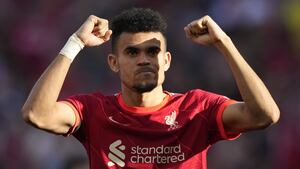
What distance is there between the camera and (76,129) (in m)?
5.77

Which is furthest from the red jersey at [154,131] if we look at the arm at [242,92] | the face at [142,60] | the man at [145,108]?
the face at [142,60]

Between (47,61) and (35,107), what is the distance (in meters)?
5.53

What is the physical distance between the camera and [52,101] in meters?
5.49

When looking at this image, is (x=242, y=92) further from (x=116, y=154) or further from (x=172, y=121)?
(x=116, y=154)

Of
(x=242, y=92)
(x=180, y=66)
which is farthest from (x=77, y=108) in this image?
(x=180, y=66)

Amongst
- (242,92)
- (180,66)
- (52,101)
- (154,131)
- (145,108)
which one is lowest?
(180,66)

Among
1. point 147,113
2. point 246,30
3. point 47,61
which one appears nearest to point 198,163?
point 147,113

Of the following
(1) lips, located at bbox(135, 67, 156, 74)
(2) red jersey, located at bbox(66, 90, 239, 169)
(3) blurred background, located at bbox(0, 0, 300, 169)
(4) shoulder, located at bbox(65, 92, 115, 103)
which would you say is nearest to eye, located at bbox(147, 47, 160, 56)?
(1) lips, located at bbox(135, 67, 156, 74)

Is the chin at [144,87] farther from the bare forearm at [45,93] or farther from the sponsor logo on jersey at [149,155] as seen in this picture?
the bare forearm at [45,93]

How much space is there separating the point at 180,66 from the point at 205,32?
15.2ft

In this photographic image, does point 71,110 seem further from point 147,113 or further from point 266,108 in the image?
point 266,108

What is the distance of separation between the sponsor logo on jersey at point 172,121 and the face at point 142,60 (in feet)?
0.75

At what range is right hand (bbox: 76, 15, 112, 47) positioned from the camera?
5.70 metres

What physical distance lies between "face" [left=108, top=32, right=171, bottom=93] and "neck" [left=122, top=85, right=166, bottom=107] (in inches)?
3.3
